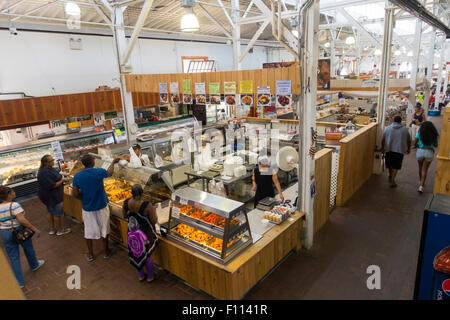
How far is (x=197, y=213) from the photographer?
466cm

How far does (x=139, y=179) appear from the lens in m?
5.84

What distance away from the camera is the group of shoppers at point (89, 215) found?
443 cm

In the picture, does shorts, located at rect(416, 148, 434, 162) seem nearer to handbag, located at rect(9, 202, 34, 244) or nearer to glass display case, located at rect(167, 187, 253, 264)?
glass display case, located at rect(167, 187, 253, 264)

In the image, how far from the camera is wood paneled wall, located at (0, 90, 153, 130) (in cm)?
855

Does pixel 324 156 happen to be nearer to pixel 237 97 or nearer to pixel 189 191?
pixel 237 97

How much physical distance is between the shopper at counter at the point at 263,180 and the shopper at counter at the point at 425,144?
435cm

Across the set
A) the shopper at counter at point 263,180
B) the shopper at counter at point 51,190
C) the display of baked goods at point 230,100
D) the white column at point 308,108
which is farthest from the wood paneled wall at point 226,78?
the shopper at counter at point 51,190

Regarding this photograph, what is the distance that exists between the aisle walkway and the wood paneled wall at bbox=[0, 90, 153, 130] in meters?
3.65

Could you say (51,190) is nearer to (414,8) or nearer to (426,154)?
(414,8)

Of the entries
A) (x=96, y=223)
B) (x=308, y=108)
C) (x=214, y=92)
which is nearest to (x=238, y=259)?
(x=308, y=108)

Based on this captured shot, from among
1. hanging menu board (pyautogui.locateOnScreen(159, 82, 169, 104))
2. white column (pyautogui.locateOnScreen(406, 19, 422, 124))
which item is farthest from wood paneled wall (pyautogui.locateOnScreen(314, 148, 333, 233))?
white column (pyautogui.locateOnScreen(406, 19, 422, 124))

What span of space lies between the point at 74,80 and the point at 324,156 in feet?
33.4

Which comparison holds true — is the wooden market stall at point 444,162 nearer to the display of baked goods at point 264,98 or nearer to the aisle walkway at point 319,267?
the aisle walkway at point 319,267
